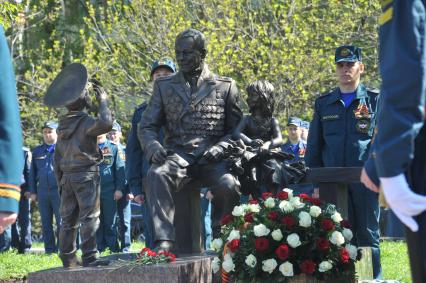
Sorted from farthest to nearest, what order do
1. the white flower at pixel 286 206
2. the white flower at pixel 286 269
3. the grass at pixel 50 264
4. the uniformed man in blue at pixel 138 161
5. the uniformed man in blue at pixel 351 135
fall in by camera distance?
the uniformed man in blue at pixel 138 161
the grass at pixel 50 264
the uniformed man in blue at pixel 351 135
the white flower at pixel 286 206
the white flower at pixel 286 269

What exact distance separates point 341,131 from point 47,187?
8132 millimetres

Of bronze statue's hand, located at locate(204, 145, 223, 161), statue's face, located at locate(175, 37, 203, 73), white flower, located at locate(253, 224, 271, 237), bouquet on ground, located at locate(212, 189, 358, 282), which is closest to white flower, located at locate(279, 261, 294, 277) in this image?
bouquet on ground, located at locate(212, 189, 358, 282)

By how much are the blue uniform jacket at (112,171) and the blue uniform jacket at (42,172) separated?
1.02m

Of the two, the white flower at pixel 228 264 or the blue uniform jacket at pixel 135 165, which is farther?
the blue uniform jacket at pixel 135 165

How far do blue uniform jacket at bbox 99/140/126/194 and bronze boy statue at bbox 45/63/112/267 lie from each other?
23.1ft

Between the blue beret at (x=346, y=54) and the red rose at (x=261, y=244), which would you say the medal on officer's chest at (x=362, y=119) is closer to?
the blue beret at (x=346, y=54)

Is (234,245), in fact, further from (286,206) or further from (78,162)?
(78,162)

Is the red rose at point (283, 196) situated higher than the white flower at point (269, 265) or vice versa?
the red rose at point (283, 196)

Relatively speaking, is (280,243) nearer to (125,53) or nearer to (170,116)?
(170,116)

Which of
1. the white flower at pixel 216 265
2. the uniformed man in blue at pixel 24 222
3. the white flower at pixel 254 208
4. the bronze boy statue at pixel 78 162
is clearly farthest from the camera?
the uniformed man in blue at pixel 24 222

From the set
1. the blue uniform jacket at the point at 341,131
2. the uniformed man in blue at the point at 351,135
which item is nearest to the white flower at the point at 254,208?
the uniformed man in blue at the point at 351,135

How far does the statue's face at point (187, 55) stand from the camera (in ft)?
29.3

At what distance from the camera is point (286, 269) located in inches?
293

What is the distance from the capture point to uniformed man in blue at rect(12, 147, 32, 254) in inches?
705
